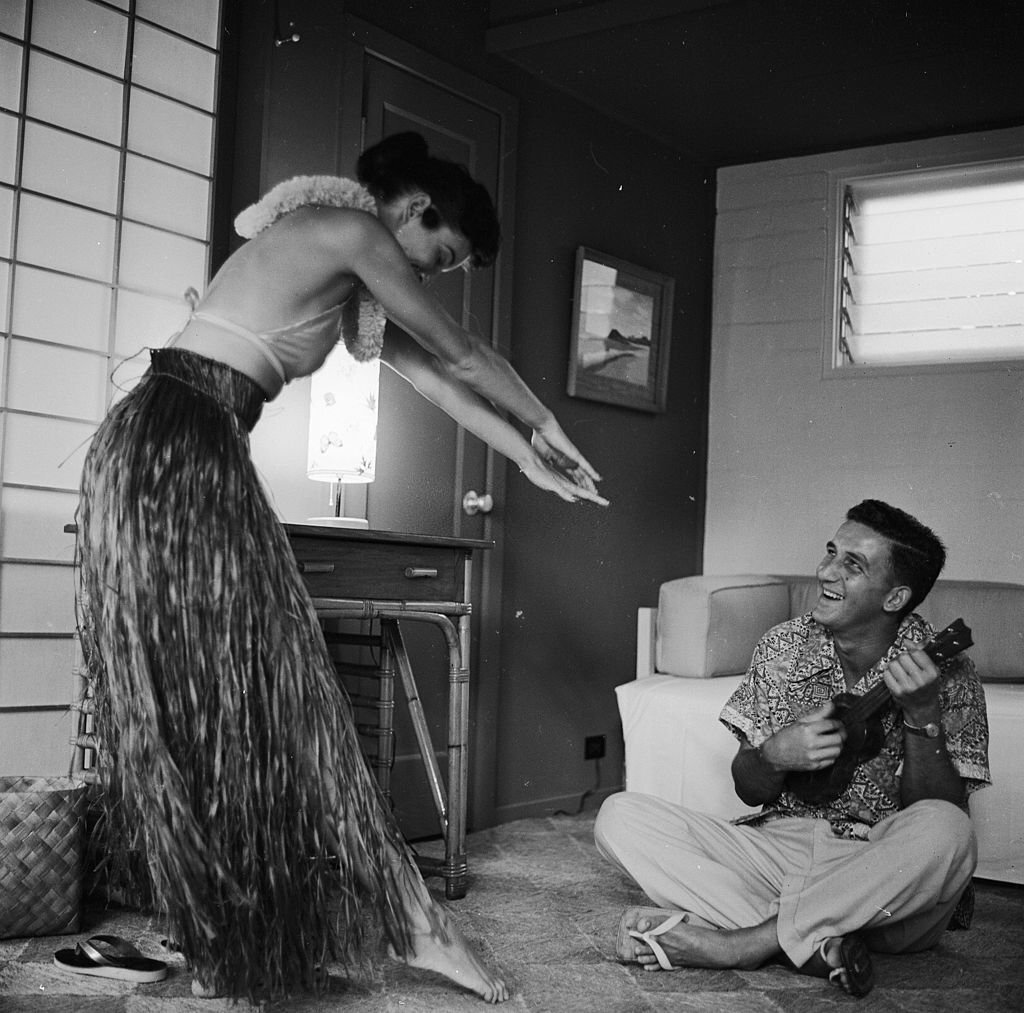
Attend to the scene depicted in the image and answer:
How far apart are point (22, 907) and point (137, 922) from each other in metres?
0.25

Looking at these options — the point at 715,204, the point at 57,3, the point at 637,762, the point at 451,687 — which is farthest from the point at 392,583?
the point at 715,204

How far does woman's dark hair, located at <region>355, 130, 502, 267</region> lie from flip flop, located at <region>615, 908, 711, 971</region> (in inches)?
48.7

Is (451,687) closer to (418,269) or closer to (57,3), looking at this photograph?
(418,269)

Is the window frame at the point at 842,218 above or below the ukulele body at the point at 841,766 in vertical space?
above

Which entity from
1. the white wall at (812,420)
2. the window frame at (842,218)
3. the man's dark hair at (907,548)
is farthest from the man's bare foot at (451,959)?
the window frame at (842,218)

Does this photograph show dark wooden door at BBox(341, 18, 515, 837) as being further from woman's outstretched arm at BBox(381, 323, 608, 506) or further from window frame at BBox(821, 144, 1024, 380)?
window frame at BBox(821, 144, 1024, 380)

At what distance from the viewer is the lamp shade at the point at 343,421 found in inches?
109

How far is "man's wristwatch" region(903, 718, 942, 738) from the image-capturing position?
208 centimetres

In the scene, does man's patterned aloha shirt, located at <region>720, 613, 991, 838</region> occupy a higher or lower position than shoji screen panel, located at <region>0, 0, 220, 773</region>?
lower

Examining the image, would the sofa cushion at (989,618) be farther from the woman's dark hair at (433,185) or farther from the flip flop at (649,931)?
the woman's dark hair at (433,185)

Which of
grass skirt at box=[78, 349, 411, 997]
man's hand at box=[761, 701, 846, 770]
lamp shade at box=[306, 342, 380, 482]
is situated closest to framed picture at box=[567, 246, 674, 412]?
lamp shade at box=[306, 342, 380, 482]

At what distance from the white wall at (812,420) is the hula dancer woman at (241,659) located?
271cm

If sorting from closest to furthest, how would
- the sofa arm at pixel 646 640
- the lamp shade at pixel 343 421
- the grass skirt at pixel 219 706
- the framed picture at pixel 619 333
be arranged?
the grass skirt at pixel 219 706 < the lamp shade at pixel 343 421 < the sofa arm at pixel 646 640 < the framed picture at pixel 619 333

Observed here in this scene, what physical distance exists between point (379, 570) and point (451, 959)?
97cm
